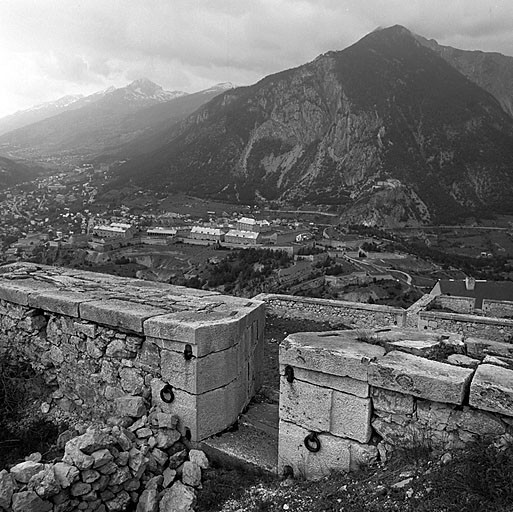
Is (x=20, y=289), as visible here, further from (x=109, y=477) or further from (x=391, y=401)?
(x=391, y=401)

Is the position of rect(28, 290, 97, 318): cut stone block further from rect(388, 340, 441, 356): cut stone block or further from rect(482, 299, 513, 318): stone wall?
rect(482, 299, 513, 318): stone wall

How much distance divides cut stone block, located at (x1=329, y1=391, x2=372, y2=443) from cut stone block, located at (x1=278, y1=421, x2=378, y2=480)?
8 centimetres

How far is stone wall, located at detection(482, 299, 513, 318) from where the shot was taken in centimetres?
1390

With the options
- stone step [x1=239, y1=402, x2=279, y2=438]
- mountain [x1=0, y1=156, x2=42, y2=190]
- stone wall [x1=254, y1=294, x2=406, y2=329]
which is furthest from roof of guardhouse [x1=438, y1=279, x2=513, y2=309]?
mountain [x1=0, y1=156, x2=42, y2=190]

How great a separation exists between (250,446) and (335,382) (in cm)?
139

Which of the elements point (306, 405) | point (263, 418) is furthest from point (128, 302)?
point (306, 405)

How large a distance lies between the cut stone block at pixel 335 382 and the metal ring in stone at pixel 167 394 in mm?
1426

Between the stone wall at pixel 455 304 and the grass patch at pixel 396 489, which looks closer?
the grass patch at pixel 396 489

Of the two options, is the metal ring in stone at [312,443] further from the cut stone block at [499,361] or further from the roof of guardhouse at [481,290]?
the roof of guardhouse at [481,290]

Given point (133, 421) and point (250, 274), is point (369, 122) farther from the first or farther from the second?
point (133, 421)

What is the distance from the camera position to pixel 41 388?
6211mm

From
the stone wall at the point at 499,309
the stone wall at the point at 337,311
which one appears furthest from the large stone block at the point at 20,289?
the stone wall at the point at 499,309

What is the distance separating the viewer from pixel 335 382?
Result: 418 cm

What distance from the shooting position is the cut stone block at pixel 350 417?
13.2 ft
